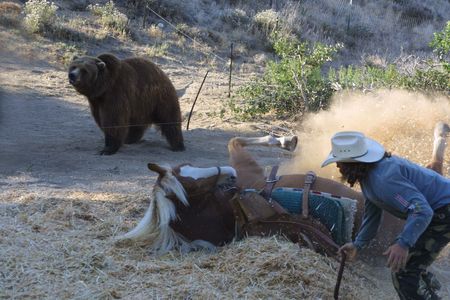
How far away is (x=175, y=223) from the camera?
4.70m

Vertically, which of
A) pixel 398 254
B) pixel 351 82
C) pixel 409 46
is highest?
pixel 398 254

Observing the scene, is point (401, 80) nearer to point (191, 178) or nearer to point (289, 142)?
point (289, 142)

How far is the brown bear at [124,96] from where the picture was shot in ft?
31.2

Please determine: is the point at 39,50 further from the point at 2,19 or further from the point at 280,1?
the point at 280,1

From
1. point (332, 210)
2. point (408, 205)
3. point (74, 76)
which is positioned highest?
point (408, 205)

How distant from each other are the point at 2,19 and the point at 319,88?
30.0 feet

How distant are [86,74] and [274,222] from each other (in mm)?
5532

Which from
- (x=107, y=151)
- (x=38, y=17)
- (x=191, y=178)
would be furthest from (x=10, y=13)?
(x=191, y=178)

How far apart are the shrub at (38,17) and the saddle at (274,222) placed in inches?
518

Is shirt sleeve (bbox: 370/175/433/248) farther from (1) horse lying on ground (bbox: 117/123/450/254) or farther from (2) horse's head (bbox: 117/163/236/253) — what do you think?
(2) horse's head (bbox: 117/163/236/253)

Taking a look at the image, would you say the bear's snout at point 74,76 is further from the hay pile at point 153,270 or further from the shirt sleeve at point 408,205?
the shirt sleeve at point 408,205

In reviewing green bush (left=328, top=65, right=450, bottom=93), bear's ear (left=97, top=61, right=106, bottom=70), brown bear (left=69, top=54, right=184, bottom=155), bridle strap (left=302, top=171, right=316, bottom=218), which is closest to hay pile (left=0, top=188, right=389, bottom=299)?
bridle strap (left=302, top=171, right=316, bottom=218)

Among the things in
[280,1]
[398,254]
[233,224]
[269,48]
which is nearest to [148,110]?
[233,224]

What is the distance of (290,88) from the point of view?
1264cm
